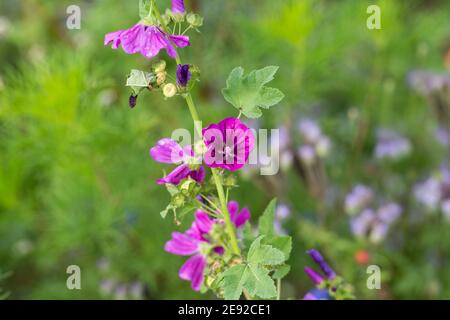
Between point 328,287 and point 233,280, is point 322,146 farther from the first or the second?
point 233,280

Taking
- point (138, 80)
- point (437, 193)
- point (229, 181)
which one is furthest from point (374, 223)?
point (138, 80)

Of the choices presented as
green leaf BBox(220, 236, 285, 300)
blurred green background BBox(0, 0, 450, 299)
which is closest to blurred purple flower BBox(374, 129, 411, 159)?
blurred green background BBox(0, 0, 450, 299)

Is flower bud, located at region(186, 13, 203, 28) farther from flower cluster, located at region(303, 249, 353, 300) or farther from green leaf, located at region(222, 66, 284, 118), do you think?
flower cluster, located at region(303, 249, 353, 300)

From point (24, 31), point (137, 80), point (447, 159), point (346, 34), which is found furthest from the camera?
point (24, 31)

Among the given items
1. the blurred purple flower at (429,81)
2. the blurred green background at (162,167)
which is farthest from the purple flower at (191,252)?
the blurred purple flower at (429,81)
